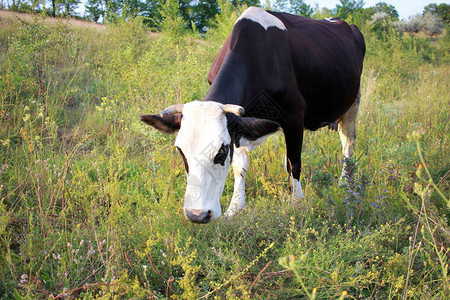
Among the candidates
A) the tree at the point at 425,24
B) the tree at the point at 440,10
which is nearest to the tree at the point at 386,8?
the tree at the point at 425,24

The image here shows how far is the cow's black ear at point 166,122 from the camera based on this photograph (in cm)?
235

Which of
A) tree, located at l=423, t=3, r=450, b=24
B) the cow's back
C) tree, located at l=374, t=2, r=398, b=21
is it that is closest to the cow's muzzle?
the cow's back

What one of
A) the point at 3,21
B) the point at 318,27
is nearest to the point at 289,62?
the point at 318,27

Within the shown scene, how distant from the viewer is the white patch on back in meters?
3.20

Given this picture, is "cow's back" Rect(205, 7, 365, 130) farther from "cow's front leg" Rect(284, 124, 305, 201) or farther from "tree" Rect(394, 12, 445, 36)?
"tree" Rect(394, 12, 445, 36)

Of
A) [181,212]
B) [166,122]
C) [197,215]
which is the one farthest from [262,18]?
[197,215]

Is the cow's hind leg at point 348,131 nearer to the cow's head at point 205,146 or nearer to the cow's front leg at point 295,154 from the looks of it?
the cow's front leg at point 295,154

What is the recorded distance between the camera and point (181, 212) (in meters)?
2.60

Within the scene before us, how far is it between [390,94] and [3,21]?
8817 mm

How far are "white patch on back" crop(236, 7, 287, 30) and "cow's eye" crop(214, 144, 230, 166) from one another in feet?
4.93

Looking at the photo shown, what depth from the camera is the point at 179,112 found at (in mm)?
2465

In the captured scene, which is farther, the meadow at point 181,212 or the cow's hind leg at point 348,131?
the cow's hind leg at point 348,131

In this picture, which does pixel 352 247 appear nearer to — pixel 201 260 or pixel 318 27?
pixel 201 260

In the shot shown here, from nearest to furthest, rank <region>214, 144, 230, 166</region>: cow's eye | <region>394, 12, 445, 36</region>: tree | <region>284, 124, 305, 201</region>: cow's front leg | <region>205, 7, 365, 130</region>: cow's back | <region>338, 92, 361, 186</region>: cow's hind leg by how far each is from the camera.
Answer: <region>214, 144, 230, 166</region>: cow's eye → <region>205, 7, 365, 130</region>: cow's back → <region>284, 124, 305, 201</region>: cow's front leg → <region>338, 92, 361, 186</region>: cow's hind leg → <region>394, 12, 445, 36</region>: tree
